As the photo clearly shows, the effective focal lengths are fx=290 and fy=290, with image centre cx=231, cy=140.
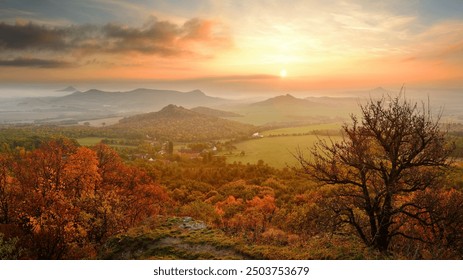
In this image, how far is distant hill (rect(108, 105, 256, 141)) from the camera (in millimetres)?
37562

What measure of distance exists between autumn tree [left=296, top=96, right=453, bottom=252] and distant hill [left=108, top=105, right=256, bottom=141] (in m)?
29.5

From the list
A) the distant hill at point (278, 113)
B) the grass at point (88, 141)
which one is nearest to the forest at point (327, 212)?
the grass at point (88, 141)

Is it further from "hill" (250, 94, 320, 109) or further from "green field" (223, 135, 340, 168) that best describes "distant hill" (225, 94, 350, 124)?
"green field" (223, 135, 340, 168)

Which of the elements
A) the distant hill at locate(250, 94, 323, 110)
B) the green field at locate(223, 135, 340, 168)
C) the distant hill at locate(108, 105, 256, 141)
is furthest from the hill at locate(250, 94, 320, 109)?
the distant hill at locate(108, 105, 256, 141)

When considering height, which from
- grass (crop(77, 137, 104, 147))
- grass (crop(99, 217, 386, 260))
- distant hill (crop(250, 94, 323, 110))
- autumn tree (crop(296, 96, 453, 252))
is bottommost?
grass (crop(99, 217, 386, 260))

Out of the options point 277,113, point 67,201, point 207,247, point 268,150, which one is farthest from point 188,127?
point 207,247

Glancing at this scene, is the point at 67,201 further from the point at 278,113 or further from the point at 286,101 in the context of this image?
the point at 278,113

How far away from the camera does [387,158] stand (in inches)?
272

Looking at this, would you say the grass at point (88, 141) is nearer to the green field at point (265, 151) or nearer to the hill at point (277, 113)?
the hill at point (277, 113)

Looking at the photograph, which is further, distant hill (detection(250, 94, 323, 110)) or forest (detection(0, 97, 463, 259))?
distant hill (detection(250, 94, 323, 110))

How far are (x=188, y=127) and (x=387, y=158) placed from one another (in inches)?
1539

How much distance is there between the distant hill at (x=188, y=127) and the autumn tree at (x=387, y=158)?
29522 mm

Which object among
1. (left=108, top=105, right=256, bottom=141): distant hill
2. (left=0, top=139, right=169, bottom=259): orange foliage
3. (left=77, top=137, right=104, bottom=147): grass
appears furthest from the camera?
(left=108, top=105, right=256, bottom=141): distant hill
